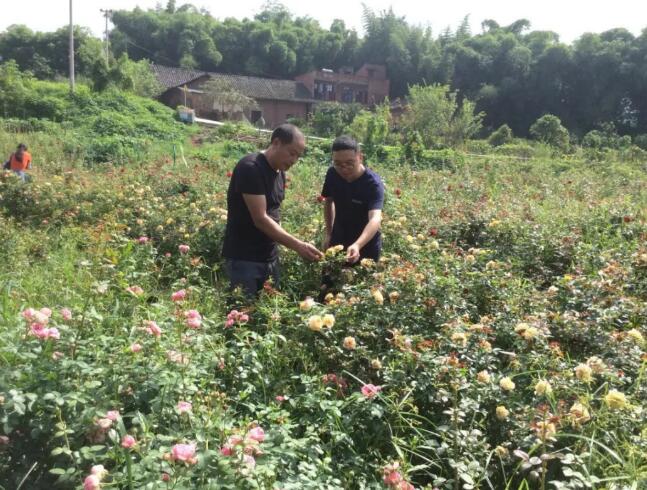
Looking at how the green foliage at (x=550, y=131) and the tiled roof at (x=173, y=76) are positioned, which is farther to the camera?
the tiled roof at (x=173, y=76)

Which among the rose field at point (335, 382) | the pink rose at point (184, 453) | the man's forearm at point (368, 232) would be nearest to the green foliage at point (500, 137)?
the rose field at point (335, 382)

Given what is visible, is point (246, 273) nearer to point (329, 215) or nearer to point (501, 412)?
point (329, 215)

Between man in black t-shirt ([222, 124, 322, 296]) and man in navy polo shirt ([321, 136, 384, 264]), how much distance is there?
399 millimetres

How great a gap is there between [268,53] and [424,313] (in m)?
67.2

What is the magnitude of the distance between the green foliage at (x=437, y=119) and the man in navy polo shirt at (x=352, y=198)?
19.7 meters

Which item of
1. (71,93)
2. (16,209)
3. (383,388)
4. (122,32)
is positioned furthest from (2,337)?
(122,32)

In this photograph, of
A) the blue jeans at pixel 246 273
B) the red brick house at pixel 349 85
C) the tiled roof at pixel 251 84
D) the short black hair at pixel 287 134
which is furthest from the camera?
the red brick house at pixel 349 85

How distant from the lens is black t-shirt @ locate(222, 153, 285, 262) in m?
→ 2.78

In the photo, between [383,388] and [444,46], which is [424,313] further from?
[444,46]

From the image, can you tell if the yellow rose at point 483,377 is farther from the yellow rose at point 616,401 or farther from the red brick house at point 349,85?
the red brick house at point 349,85

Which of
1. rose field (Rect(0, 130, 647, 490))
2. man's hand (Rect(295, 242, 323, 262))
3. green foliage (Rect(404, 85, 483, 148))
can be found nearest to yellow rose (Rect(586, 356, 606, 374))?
rose field (Rect(0, 130, 647, 490))

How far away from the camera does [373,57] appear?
68500mm

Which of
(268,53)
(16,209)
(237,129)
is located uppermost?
(268,53)

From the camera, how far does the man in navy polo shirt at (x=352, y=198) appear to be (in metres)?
3.16
